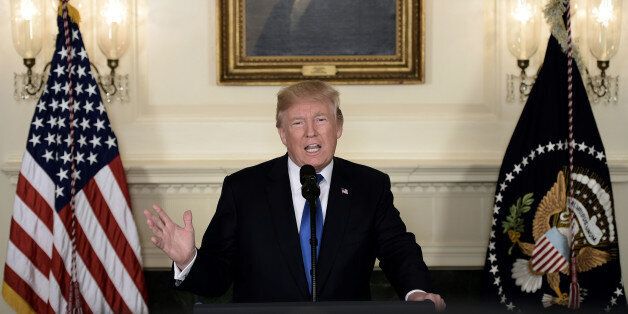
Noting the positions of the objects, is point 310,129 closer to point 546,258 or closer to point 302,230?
point 302,230

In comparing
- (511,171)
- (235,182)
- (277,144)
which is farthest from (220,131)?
(235,182)

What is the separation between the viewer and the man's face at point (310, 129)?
10.1 feet

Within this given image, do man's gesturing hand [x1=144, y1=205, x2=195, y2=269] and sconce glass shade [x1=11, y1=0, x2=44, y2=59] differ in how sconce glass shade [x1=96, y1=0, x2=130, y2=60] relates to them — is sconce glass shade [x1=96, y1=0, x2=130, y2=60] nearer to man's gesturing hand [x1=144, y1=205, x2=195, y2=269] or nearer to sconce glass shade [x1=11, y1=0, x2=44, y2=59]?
sconce glass shade [x1=11, y1=0, x2=44, y2=59]

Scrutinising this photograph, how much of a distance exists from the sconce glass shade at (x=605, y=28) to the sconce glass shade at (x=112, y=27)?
256cm

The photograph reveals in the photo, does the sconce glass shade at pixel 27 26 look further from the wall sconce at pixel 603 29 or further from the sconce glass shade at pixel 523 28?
the wall sconce at pixel 603 29

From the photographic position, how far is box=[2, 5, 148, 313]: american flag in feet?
15.2

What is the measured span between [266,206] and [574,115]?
2192 mm

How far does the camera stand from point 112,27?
4945 mm

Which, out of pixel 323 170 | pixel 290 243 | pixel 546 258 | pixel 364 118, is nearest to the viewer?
pixel 290 243

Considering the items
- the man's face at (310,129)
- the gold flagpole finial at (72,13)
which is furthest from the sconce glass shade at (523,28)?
the gold flagpole finial at (72,13)

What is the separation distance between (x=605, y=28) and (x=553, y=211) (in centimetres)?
105

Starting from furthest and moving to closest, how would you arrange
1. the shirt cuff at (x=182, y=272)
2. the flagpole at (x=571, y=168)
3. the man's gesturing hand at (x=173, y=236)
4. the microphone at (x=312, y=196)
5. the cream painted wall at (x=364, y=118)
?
the cream painted wall at (x=364, y=118) → the flagpole at (x=571, y=168) → the shirt cuff at (x=182, y=272) → the man's gesturing hand at (x=173, y=236) → the microphone at (x=312, y=196)

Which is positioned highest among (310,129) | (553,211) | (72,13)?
(72,13)

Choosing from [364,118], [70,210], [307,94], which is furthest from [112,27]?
[307,94]
